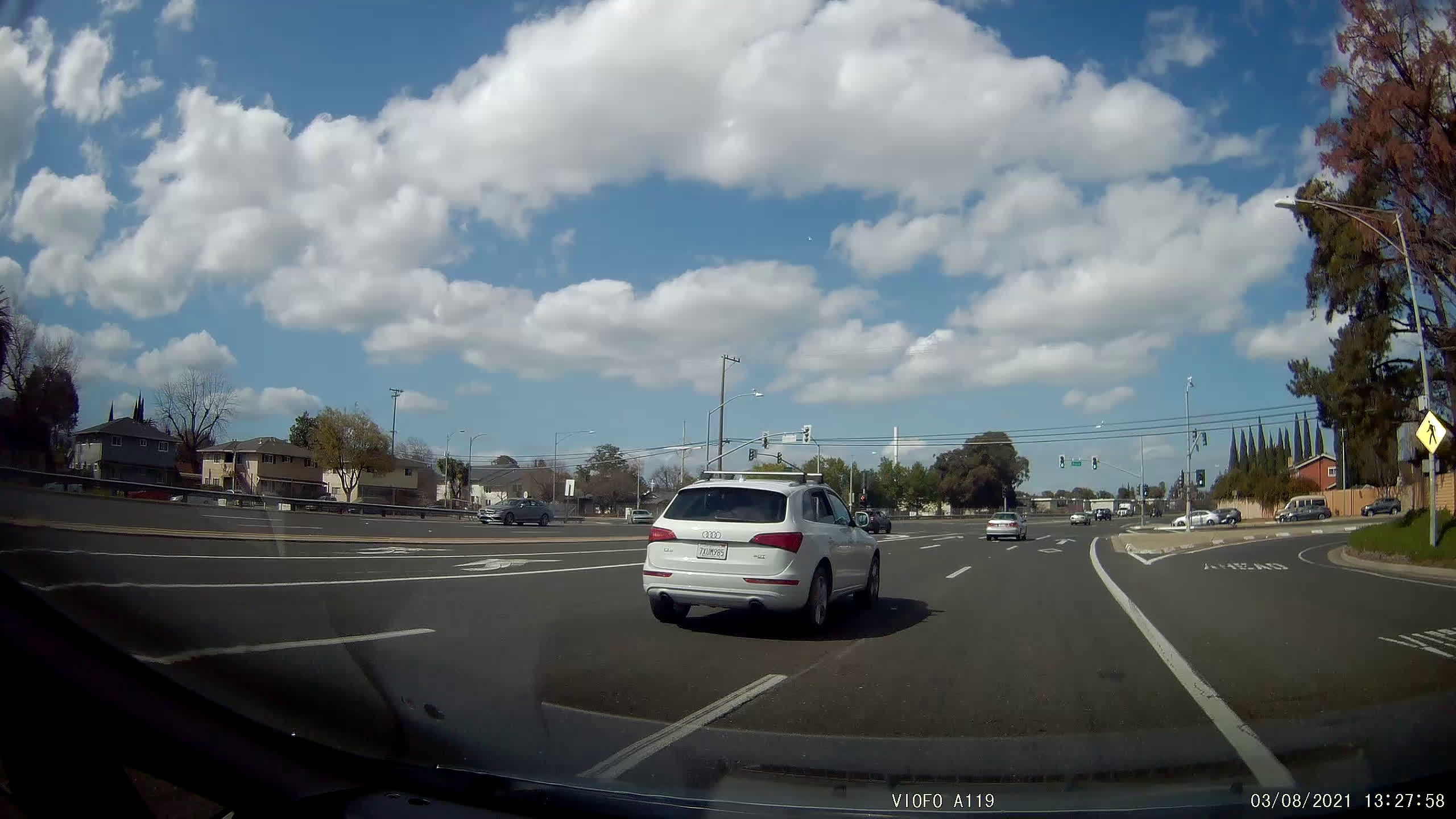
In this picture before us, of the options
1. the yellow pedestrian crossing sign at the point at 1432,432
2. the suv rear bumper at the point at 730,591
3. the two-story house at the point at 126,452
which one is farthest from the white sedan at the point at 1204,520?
the two-story house at the point at 126,452

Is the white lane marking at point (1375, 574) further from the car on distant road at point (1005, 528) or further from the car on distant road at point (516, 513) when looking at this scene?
the car on distant road at point (516, 513)

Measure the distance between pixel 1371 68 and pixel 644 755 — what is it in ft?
94.9

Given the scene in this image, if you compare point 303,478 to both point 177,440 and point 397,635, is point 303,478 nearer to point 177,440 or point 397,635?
point 397,635

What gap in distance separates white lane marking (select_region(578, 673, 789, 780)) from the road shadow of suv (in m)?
2.23

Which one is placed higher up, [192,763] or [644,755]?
[192,763]

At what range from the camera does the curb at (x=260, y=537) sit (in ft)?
11.8

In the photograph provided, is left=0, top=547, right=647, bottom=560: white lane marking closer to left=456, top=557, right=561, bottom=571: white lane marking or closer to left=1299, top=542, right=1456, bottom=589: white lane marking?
left=456, top=557, right=561, bottom=571: white lane marking

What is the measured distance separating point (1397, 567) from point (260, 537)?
23.3 metres

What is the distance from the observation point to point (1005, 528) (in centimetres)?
3959

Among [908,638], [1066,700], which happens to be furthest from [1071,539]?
[1066,700]

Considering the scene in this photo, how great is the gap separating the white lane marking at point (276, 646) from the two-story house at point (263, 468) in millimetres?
1356

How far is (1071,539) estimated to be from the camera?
3959 cm

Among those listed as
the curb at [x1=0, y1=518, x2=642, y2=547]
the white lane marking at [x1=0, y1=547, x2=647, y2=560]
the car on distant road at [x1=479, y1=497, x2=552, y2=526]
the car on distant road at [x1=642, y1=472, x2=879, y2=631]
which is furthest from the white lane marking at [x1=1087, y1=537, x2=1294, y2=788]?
the car on distant road at [x1=479, y1=497, x2=552, y2=526]

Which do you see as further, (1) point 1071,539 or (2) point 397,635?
(1) point 1071,539
